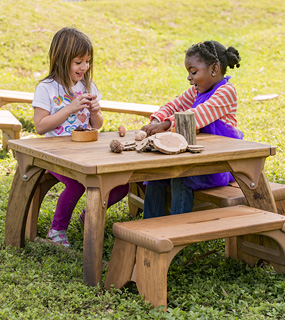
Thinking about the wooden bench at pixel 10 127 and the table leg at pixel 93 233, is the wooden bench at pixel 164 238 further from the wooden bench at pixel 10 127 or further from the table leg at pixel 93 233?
the wooden bench at pixel 10 127

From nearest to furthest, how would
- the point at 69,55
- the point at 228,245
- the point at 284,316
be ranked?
the point at 284,316
the point at 228,245
the point at 69,55

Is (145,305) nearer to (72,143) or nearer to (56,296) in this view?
(56,296)

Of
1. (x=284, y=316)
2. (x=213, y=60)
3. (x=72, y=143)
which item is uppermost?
(x=213, y=60)

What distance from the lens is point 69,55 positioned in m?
3.96

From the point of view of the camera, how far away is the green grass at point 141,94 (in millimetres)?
2910

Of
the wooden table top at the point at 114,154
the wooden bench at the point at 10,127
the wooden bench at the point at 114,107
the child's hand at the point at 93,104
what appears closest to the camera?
the wooden table top at the point at 114,154

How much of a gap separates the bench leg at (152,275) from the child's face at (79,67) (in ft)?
5.51

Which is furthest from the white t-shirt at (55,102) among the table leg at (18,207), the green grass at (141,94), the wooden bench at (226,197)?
the wooden bench at (226,197)

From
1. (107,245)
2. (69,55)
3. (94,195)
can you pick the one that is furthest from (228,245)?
(69,55)

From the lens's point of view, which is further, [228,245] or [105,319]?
[228,245]

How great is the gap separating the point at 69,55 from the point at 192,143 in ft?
4.09

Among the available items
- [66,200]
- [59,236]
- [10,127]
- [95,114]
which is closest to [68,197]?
[66,200]

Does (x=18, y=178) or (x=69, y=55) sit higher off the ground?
(x=69, y=55)

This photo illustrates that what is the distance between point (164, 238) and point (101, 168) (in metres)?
0.49
